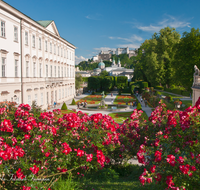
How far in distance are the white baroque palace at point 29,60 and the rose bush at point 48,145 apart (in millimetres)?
13983

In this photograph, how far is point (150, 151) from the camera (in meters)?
4.99

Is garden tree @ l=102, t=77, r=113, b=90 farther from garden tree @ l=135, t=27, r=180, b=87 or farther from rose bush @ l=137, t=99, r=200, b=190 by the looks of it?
rose bush @ l=137, t=99, r=200, b=190

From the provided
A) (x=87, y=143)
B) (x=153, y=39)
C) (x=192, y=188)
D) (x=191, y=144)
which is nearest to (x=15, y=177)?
(x=87, y=143)

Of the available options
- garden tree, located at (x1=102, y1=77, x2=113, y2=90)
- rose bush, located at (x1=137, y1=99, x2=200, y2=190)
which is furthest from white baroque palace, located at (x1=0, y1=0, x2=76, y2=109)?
garden tree, located at (x1=102, y1=77, x2=113, y2=90)

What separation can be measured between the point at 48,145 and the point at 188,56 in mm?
27073

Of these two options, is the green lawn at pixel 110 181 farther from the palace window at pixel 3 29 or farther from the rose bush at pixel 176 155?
the palace window at pixel 3 29

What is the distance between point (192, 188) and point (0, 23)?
19.5 meters

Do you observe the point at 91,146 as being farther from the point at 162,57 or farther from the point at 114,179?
the point at 162,57

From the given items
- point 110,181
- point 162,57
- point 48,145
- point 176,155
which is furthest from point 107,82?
point 176,155

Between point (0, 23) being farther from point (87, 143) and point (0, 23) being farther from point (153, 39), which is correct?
point (153, 39)

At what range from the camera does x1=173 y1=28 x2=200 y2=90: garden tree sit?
89.0ft

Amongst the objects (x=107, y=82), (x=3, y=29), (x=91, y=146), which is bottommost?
(x=91, y=146)

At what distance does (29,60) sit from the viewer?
2433 cm

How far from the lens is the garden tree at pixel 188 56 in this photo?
2712 centimetres
